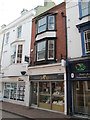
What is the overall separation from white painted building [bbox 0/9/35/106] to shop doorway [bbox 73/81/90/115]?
4.87m

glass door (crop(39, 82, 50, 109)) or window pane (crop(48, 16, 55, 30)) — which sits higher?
window pane (crop(48, 16, 55, 30))

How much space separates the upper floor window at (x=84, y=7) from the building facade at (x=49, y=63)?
157 centimetres

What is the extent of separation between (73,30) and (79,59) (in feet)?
8.56

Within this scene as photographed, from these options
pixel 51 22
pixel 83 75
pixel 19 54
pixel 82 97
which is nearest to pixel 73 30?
pixel 51 22

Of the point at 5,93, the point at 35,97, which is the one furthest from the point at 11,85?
the point at 35,97

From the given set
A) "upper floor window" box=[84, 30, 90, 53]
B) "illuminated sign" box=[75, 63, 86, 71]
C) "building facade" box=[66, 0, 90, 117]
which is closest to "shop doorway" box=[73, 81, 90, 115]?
"building facade" box=[66, 0, 90, 117]

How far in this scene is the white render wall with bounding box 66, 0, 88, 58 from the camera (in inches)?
348

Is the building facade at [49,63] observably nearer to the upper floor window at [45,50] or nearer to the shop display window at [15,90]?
the upper floor window at [45,50]

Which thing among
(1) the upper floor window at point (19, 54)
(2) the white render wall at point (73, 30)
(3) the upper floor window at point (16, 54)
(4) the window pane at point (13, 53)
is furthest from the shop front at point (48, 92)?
(4) the window pane at point (13, 53)

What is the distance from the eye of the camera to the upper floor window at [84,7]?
898cm

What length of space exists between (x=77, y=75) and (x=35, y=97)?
4.85m

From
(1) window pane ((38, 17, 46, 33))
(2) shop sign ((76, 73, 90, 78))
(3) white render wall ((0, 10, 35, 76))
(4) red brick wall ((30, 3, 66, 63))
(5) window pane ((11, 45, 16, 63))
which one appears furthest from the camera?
(5) window pane ((11, 45, 16, 63))

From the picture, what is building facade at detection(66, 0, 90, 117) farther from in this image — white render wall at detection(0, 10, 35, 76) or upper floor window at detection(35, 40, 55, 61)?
white render wall at detection(0, 10, 35, 76)

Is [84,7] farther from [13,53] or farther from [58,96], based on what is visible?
[13,53]
